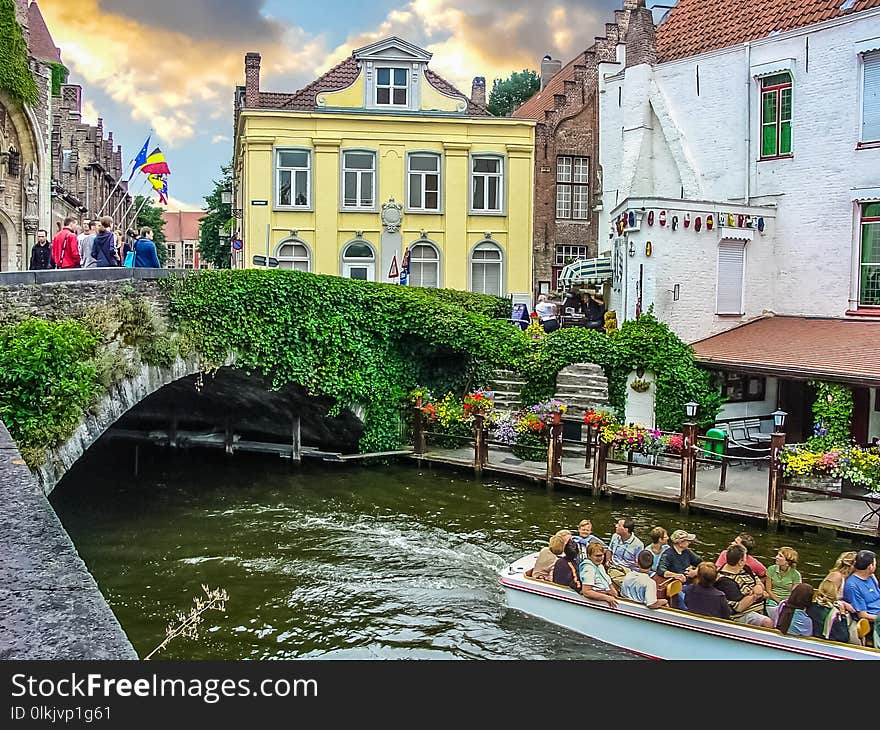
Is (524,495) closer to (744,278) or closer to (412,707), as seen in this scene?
(744,278)

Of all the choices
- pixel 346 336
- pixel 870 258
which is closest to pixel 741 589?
pixel 346 336

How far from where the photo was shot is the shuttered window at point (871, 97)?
2173 centimetres

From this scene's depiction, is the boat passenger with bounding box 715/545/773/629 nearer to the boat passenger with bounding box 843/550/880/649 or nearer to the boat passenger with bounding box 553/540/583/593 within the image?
the boat passenger with bounding box 843/550/880/649

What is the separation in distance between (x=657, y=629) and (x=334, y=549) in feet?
20.8

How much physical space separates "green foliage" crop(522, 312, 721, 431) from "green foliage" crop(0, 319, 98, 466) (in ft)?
37.6

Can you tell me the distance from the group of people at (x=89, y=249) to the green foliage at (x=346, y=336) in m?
0.92

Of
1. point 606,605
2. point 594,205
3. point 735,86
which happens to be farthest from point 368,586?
point 594,205

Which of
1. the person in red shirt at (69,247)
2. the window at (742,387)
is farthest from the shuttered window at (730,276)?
the person in red shirt at (69,247)

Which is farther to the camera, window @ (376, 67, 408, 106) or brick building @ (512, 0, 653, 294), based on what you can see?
brick building @ (512, 0, 653, 294)

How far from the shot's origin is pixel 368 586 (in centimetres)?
1430

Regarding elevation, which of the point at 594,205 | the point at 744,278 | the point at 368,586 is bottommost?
the point at 368,586

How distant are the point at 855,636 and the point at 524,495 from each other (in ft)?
33.0

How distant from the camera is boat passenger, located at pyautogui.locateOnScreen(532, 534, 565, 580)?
12.8m

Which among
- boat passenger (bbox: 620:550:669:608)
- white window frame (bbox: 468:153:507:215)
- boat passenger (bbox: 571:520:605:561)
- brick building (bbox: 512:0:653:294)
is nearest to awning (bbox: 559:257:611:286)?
brick building (bbox: 512:0:653:294)
